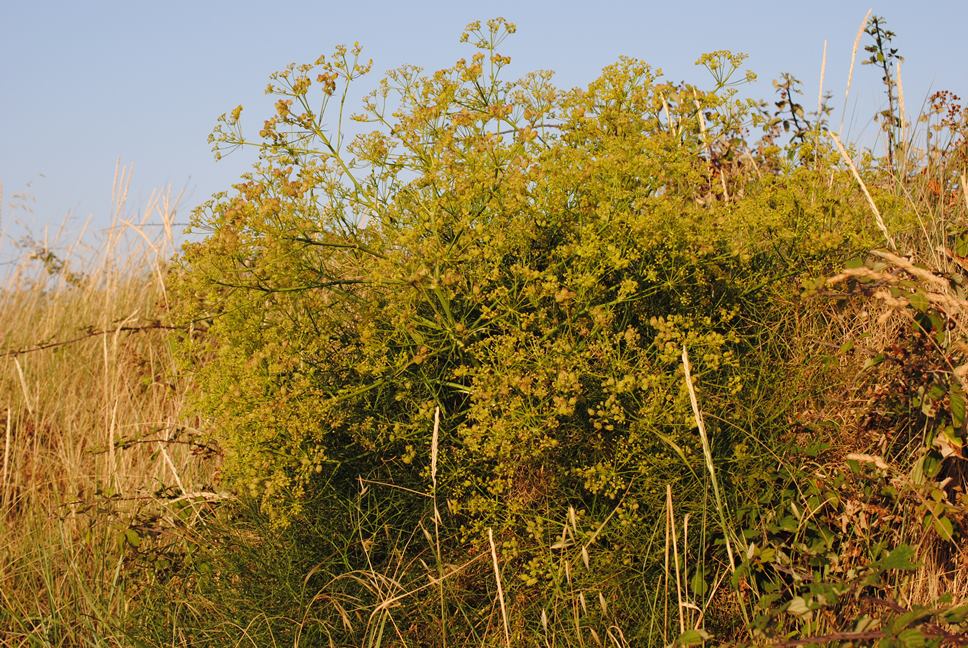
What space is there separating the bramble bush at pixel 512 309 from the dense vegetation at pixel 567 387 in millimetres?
13

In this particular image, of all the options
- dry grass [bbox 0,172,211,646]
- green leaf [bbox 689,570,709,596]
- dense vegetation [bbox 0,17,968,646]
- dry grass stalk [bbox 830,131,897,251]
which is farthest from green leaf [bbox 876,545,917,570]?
dry grass [bbox 0,172,211,646]

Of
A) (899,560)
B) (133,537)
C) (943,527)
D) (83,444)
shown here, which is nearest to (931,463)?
(943,527)

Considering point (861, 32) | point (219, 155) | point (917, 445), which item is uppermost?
point (861, 32)

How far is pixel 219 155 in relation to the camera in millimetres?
3115

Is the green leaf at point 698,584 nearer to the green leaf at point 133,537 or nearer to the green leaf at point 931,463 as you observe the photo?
the green leaf at point 931,463

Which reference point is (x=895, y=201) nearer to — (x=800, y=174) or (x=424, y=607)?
(x=800, y=174)

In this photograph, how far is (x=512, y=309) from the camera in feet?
9.35

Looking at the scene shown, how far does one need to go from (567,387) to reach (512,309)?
0.32m

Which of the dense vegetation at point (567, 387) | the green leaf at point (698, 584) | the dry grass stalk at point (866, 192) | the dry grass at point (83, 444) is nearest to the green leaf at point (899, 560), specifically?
the dense vegetation at point (567, 387)

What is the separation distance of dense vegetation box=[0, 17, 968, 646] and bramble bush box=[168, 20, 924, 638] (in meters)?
0.01

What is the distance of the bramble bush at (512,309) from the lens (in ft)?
9.30

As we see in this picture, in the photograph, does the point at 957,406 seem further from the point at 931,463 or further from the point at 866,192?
the point at 866,192

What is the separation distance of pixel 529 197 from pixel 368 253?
0.53 meters

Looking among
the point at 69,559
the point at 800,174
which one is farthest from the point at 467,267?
the point at 69,559
